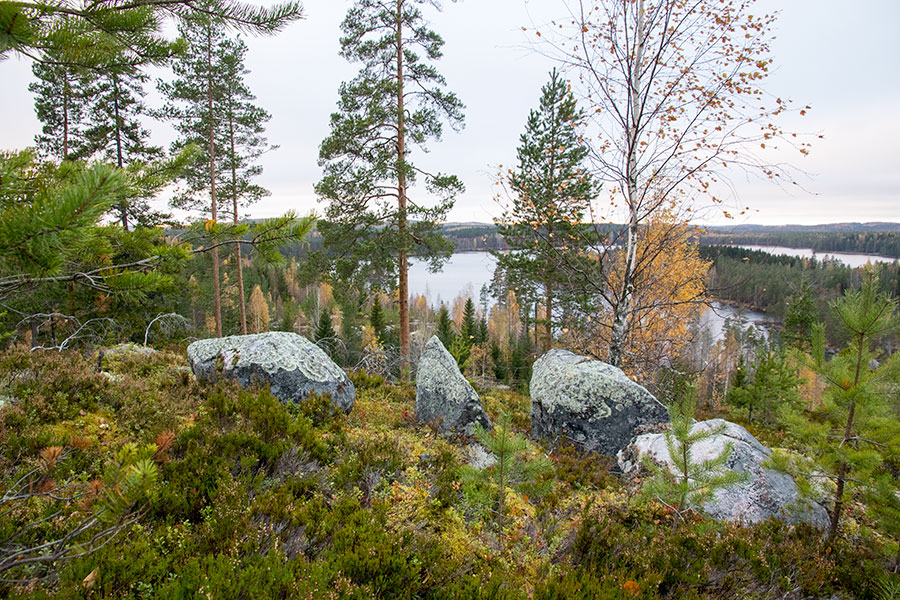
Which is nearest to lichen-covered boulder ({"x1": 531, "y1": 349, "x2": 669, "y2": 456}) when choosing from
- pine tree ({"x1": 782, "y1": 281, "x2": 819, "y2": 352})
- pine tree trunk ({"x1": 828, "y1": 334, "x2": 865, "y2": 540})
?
pine tree trunk ({"x1": 828, "y1": 334, "x2": 865, "y2": 540})

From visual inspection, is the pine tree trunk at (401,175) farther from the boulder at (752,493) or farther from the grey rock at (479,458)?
the boulder at (752,493)

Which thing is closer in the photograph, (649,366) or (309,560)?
(309,560)

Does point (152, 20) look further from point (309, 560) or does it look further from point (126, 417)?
point (126, 417)

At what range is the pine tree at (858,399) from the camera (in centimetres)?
364

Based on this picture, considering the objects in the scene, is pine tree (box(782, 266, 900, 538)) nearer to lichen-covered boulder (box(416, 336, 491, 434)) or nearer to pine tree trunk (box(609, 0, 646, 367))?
pine tree trunk (box(609, 0, 646, 367))

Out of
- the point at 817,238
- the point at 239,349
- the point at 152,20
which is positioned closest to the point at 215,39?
the point at 239,349

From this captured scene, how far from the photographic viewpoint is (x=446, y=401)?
711 centimetres

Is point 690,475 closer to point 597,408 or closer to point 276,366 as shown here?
point 597,408

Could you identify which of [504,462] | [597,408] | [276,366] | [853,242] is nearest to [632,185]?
[597,408]

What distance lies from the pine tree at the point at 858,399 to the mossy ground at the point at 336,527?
0.72 metres

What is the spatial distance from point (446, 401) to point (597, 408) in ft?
8.69

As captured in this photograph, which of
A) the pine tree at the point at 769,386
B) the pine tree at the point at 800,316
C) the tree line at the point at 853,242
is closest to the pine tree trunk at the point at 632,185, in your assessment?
the pine tree at the point at 769,386

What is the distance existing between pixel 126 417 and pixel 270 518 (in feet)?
9.53

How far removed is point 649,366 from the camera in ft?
25.7
